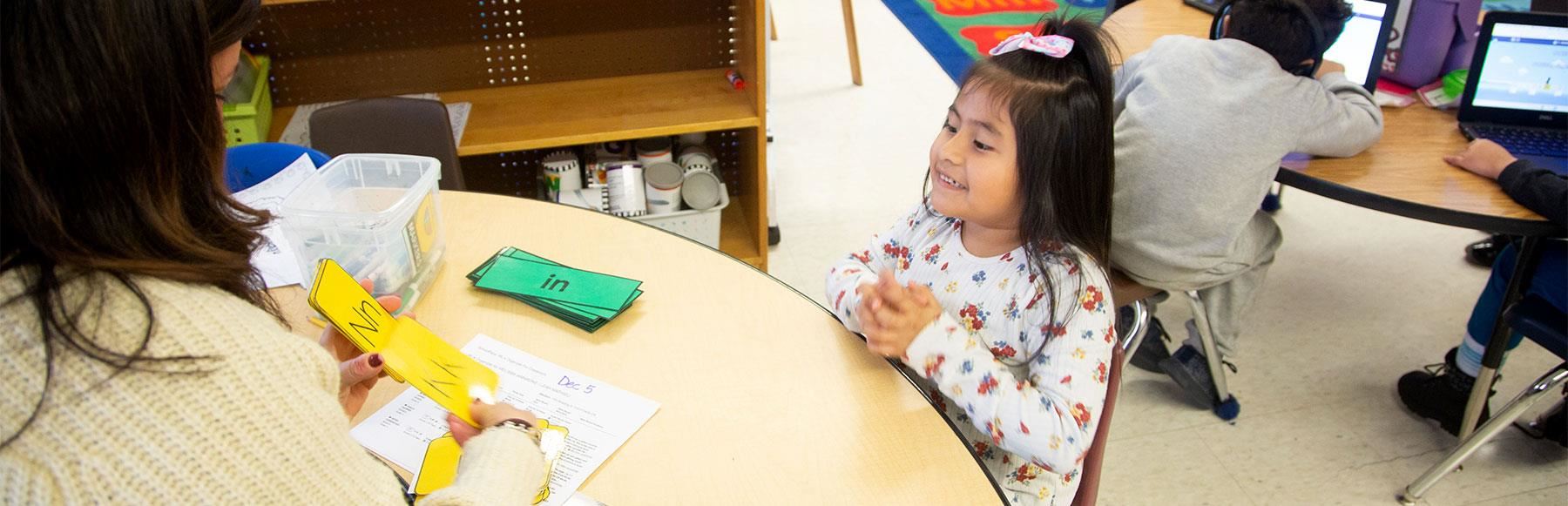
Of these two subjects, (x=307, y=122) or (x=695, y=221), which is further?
(x=695, y=221)

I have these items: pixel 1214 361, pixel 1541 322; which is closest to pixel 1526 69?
pixel 1541 322

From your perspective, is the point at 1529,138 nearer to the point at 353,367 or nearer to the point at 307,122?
the point at 353,367

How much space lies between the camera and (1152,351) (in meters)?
2.33

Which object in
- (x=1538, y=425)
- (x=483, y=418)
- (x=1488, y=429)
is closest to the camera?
(x=483, y=418)

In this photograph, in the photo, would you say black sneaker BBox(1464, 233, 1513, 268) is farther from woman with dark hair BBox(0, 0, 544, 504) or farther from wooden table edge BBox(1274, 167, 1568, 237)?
woman with dark hair BBox(0, 0, 544, 504)

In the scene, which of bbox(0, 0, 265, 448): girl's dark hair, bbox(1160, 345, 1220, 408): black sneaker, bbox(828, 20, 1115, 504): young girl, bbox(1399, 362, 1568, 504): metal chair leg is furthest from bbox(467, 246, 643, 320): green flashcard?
bbox(1399, 362, 1568, 504): metal chair leg

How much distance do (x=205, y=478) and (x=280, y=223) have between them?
77cm

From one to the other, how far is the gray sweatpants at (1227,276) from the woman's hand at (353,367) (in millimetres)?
1336

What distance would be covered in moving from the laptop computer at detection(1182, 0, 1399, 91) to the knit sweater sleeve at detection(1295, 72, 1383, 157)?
20 cm

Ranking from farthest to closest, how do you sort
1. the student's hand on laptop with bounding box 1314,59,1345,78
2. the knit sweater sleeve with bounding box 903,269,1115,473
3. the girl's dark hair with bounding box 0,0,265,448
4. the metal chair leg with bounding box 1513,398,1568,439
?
the metal chair leg with bounding box 1513,398,1568,439 → the student's hand on laptop with bounding box 1314,59,1345,78 → the knit sweater sleeve with bounding box 903,269,1115,473 → the girl's dark hair with bounding box 0,0,265,448

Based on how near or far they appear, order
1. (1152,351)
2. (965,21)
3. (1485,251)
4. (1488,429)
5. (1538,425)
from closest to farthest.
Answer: (1488,429), (1538,425), (1152,351), (1485,251), (965,21)

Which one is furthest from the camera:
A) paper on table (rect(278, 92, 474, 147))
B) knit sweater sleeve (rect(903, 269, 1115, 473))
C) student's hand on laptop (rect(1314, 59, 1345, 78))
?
paper on table (rect(278, 92, 474, 147))

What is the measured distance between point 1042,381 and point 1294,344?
1660 millimetres

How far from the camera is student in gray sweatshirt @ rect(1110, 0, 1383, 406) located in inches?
66.6
